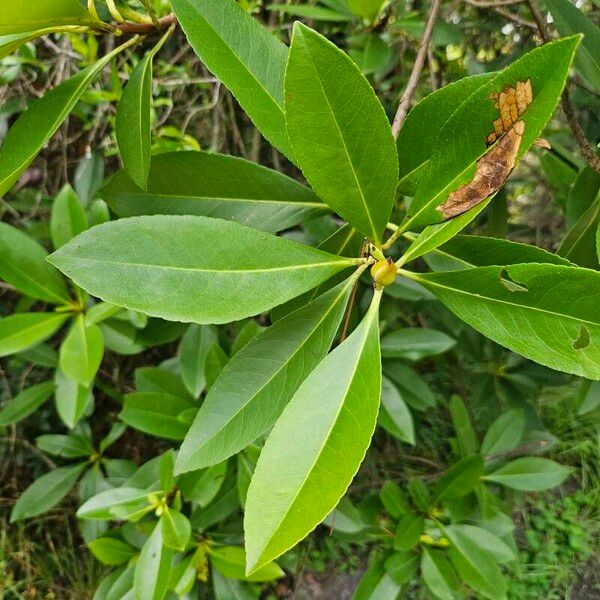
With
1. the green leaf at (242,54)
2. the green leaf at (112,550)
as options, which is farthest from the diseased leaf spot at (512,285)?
the green leaf at (112,550)

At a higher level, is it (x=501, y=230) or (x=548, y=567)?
(x=501, y=230)

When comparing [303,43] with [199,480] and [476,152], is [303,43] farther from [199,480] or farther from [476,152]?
[199,480]

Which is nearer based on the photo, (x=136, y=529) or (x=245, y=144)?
(x=136, y=529)

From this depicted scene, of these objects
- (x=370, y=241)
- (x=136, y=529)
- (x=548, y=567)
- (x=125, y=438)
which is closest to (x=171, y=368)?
(x=136, y=529)

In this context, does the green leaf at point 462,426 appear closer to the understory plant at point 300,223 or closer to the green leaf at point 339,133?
the understory plant at point 300,223

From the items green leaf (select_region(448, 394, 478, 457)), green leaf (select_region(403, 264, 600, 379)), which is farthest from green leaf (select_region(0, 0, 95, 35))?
green leaf (select_region(448, 394, 478, 457))
